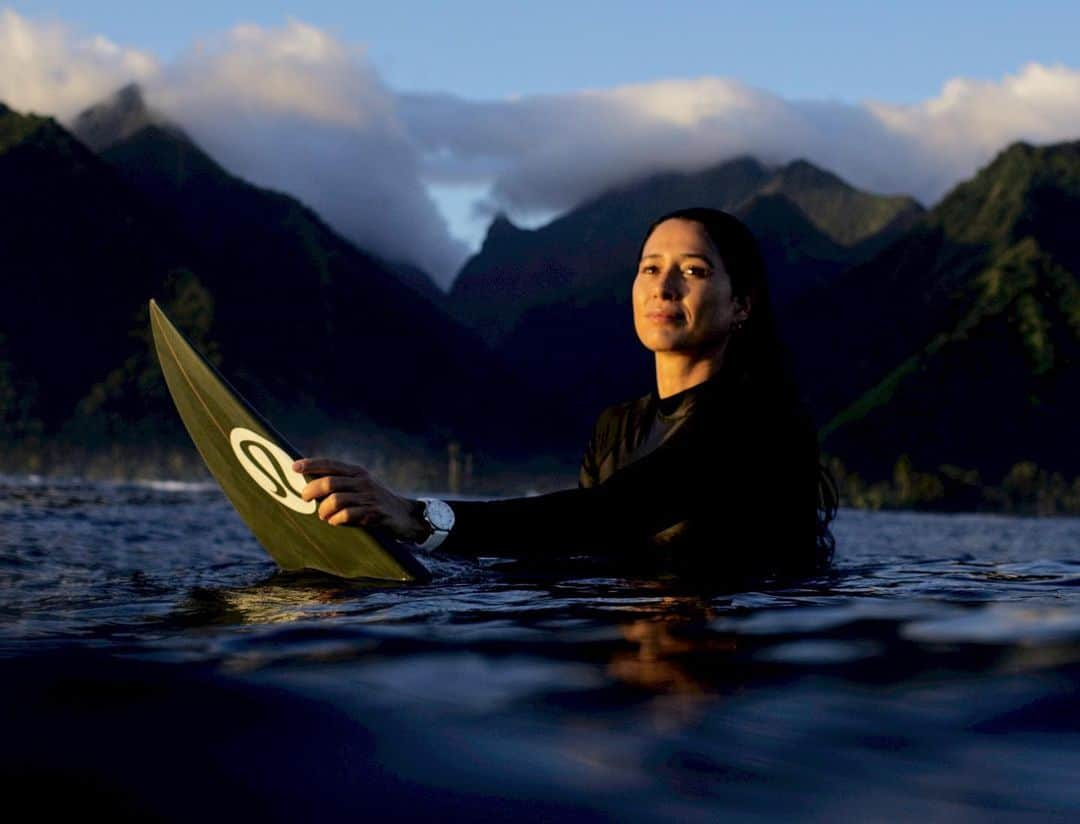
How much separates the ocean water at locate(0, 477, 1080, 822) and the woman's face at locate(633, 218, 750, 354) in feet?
4.79

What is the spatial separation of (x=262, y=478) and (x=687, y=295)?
82.6 inches

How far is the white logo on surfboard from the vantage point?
198 inches

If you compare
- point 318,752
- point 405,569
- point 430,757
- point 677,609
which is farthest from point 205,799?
point 405,569

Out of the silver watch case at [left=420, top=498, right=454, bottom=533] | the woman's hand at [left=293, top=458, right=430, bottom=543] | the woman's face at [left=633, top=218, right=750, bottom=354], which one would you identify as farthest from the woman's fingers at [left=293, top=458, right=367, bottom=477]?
Result: the woman's face at [left=633, top=218, right=750, bottom=354]

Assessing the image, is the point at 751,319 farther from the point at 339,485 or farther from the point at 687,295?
the point at 339,485

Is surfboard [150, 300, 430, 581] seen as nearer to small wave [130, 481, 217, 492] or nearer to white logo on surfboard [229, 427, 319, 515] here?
white logo on surfboard [229, 427, 319, 515]

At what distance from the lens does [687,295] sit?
16.9 feet

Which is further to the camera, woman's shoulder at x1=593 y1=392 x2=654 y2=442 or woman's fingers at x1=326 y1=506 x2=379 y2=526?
woman's shoulder at x1=593 y1=392 x2=654 y2=442

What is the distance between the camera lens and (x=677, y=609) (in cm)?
383

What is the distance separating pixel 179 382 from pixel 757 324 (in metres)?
2.95

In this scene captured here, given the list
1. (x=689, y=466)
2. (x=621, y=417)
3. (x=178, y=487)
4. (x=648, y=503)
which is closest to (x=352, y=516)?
(x=648, y=503)

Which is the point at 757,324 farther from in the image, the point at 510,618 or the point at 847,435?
the point at 847,435

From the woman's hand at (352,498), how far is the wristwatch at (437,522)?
59 mm

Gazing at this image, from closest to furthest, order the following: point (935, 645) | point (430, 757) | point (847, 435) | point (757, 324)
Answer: point (430, 757) → point (935, 645) → point (757, 324) → point (847, 435)
